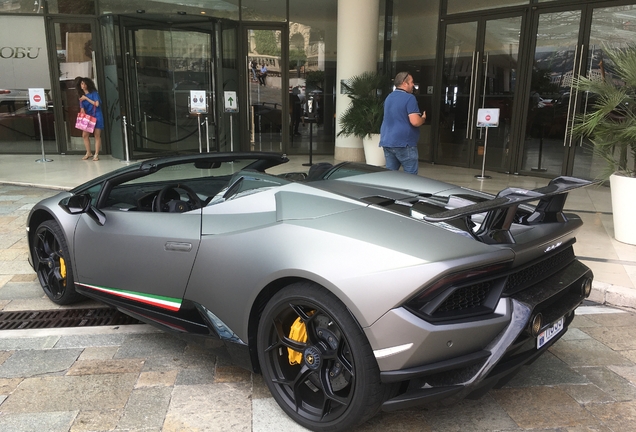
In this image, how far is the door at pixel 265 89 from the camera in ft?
42.5

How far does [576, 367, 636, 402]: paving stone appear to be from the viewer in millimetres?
2803

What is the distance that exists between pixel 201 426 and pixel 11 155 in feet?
42.2

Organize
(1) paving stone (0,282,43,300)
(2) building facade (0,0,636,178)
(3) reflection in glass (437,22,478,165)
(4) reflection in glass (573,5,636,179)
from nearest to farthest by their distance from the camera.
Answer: (1) paving stone (0,282,43,300)
(4) reflection in glass (573,5,636,179)
(2) building facade (0,0,636,178)
(3) reflection in glass (437,22,478,165)

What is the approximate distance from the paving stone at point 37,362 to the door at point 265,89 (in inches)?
412

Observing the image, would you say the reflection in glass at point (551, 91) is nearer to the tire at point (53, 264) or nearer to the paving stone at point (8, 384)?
the tire at point (53, 264)

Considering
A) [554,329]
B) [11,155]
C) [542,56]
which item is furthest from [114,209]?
[11,155]

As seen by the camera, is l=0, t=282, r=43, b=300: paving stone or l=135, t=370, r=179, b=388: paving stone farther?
l=0, t=282, r=43, b=300: paving stone

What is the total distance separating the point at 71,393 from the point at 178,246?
95cm

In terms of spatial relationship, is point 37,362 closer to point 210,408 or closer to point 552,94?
point 210,408

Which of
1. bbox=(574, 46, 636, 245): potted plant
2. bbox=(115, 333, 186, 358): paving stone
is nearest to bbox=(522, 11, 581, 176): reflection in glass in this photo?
bbox=(574, 46, 636, 245): potted plant

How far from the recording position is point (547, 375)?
3.00m

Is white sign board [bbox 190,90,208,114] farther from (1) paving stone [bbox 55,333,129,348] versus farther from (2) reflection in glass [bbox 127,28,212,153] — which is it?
(1) paving stone [bbox 55,333,129,348]

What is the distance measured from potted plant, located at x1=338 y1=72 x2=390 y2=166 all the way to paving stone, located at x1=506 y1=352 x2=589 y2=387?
25.1 ft

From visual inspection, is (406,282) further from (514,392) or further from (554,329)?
(514,392)
